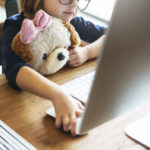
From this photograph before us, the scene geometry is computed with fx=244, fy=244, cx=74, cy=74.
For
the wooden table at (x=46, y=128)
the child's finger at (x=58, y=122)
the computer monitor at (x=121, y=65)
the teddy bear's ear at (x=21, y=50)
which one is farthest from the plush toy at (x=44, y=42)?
the computer monitor at (x=121, y=65)

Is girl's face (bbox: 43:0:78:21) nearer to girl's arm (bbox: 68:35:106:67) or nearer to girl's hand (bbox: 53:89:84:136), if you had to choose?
girl's arm (bbox: 68:35:106:67)

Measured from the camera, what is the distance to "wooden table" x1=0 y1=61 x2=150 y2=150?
56cm

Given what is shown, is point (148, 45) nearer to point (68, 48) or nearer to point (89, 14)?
point (68, 48)

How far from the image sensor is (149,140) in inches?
24.0

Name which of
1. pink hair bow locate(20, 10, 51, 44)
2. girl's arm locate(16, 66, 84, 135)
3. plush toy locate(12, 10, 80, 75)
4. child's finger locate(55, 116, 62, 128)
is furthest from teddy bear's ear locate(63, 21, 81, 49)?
child's finger locate(55, 116, 62, 128)

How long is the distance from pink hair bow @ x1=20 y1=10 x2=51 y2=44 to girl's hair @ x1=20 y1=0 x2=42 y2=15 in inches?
5.3

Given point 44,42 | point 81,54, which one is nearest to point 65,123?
point 44,42

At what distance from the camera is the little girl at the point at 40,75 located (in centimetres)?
61

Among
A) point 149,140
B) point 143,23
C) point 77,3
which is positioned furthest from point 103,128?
point 77,3

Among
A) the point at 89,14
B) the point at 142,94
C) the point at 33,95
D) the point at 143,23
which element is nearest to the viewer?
the point at 143,23

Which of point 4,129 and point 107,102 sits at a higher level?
point 107,102

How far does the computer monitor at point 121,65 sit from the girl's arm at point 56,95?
0.15m

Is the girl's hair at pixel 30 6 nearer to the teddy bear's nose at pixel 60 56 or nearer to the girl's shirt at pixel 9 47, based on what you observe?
the girl's shirt at pixel 9 47

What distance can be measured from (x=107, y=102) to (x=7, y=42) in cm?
48
